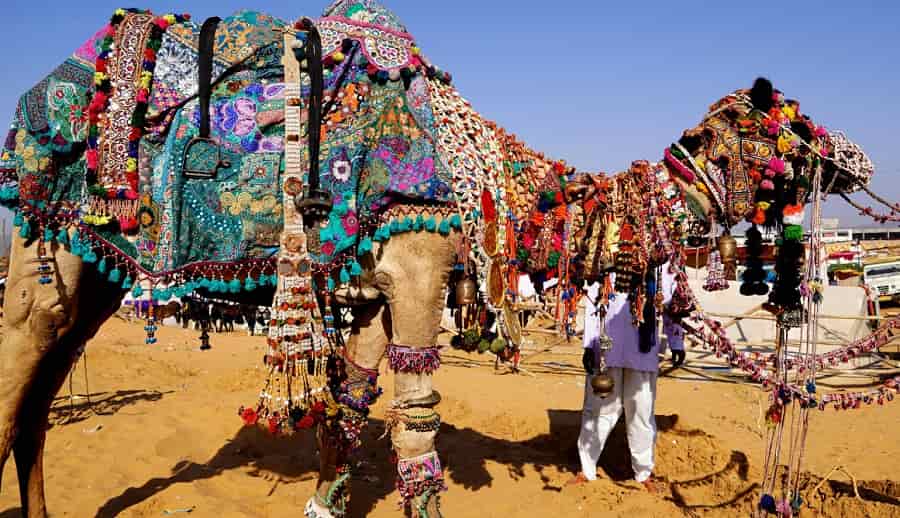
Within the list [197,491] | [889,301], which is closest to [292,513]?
[197,491]

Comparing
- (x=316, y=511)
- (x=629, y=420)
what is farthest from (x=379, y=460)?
(x=629, y=420)

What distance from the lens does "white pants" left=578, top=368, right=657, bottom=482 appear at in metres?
5.29

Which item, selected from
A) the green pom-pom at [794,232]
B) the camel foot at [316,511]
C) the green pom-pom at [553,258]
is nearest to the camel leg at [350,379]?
the camel foot at [316,511]

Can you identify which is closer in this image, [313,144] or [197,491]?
[313,144]

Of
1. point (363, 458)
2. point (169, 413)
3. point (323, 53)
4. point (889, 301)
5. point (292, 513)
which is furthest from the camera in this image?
point (889, 301)

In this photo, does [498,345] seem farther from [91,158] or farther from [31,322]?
[31,322]

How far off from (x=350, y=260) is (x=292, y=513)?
7.27 ft

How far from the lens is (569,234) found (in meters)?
4.05

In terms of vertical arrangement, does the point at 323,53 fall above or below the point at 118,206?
above

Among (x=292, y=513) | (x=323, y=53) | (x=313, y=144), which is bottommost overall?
(x=292, y=513)

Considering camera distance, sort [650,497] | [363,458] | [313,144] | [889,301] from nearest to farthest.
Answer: [313,144] → [650,497] → [363,458] → [889,301]

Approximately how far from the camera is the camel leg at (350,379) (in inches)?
161

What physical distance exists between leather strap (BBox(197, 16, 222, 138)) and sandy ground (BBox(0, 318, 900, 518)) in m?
2.65

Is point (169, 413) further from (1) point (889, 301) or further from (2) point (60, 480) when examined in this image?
(1) point (889, 301)
